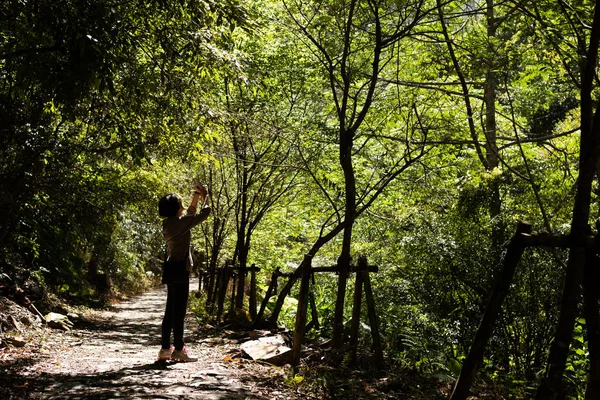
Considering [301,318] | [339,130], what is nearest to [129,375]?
[301,318]

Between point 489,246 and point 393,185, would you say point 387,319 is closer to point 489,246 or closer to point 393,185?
point 489,246

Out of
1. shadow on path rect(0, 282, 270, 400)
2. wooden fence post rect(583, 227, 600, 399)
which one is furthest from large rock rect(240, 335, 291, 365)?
wooden fence post rect(583, 227, 600, 399)

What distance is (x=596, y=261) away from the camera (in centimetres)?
303

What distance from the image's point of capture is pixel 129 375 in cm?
514

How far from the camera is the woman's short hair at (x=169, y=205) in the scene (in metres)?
A: 5.79

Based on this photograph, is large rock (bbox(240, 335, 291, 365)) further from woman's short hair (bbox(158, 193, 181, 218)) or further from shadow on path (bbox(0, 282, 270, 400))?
woman's short hair (bbox(158, 193, 181, 218))

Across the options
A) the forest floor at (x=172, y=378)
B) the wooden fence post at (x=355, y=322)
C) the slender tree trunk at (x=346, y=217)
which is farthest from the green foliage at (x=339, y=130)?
the wooden fence post at (x=355, y=322)

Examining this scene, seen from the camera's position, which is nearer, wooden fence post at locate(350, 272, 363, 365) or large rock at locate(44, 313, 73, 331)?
wooden fence post at locate(350, 272, 363, 365)

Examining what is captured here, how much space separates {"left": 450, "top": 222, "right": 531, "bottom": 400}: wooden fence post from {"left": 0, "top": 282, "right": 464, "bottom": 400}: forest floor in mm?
1813

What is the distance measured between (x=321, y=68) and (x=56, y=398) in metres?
6.22

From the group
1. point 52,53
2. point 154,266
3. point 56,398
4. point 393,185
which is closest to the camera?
point 56,398

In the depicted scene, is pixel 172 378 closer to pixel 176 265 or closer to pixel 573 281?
pixel 176 265

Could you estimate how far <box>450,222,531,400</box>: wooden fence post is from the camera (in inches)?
126

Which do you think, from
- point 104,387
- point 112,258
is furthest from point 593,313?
point 112,258
